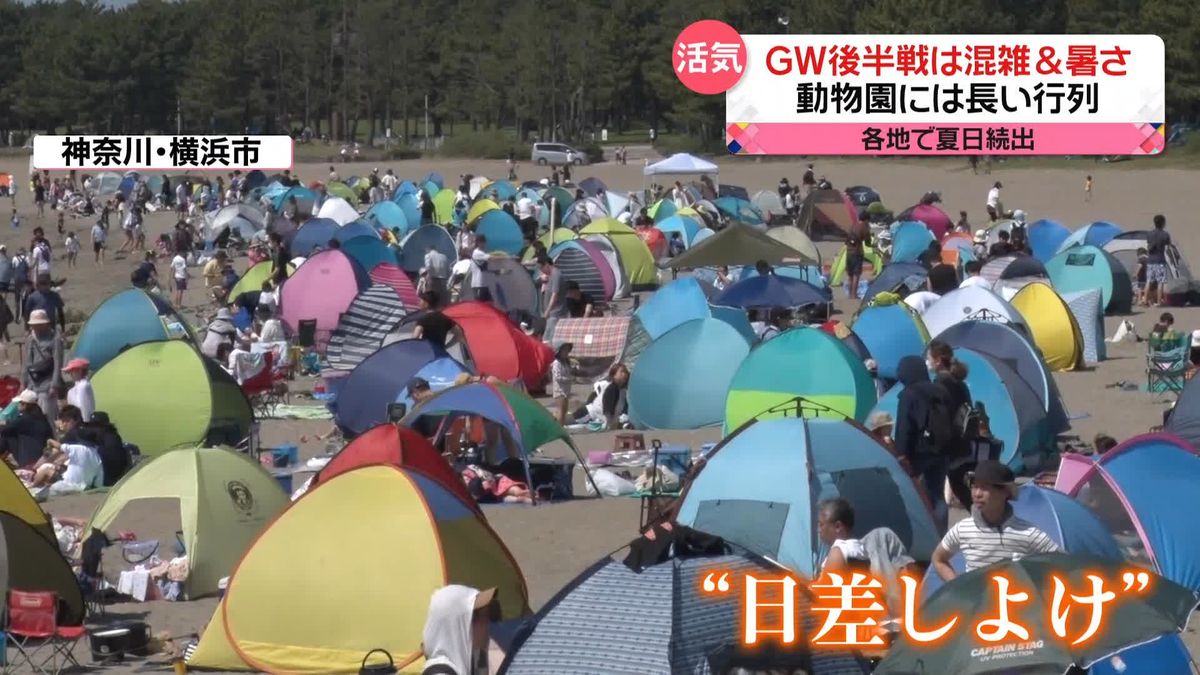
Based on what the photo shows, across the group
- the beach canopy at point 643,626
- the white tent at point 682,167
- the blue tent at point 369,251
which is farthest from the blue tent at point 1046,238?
the beach canopy at point 643,626

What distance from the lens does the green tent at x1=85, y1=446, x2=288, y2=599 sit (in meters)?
10.8

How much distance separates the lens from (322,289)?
2205 cm

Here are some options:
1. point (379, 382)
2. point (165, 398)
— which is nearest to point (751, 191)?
point (379, 382)

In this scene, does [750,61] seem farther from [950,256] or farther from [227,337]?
[227,337]

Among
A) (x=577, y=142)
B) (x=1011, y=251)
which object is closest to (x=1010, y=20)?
(x=577, y=142)

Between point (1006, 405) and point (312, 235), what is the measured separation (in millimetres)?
18357

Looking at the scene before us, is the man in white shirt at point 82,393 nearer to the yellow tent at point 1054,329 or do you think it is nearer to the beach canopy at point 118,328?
the beach canopy at point 118,328

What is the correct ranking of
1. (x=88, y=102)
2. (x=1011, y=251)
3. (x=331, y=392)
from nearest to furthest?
(x=331, y=392)
(x=1011, y=251)
(x=88, y=102)

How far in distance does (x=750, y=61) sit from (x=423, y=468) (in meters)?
17.0

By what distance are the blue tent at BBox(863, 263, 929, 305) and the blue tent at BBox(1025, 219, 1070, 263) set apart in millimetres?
4823

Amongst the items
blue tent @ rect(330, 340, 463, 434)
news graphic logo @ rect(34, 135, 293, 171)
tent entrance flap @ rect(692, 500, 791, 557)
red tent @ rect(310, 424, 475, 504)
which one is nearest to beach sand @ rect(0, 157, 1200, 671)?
blue tent @ rect(330, 340, 463, 434)

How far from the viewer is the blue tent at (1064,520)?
9.34m

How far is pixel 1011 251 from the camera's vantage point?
886 inches

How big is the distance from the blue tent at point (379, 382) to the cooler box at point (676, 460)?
265cm
